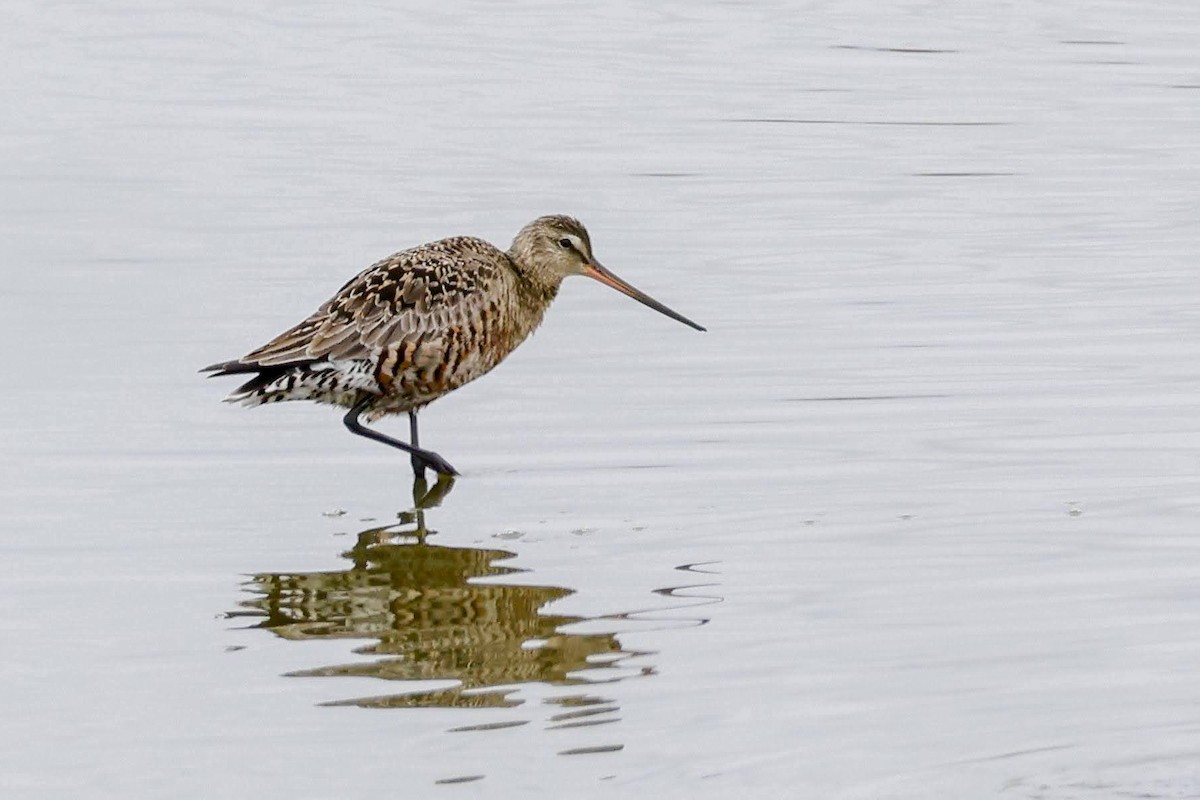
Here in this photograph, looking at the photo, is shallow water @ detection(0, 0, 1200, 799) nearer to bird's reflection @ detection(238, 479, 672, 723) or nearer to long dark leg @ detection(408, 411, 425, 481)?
bird's reflection @ detection(238, 479, 672, 723)

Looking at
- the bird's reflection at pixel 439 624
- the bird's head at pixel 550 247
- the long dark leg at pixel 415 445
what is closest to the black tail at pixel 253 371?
the long dark leg at pixel 415 445

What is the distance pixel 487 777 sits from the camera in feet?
17.6

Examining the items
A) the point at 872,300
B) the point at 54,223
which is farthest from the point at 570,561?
the point at 54,223

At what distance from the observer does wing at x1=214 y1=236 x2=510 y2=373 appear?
8.59 metres

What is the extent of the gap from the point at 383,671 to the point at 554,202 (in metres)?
7.29

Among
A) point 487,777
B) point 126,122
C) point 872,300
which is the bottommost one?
point 487,777

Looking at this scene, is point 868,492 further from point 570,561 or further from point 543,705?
point 543,705

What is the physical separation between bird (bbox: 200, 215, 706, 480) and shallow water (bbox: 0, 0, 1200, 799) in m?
0.24

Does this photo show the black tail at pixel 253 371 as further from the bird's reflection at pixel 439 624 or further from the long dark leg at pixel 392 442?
the bird's reflection at pixel 439 624

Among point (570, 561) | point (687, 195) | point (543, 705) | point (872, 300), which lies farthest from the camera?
point (687, 195)

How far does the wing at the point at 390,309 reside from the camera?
8586 millimetres

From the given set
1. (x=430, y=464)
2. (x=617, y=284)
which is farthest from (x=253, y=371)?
(x=617, y=284)

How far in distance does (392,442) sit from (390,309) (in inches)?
18.9

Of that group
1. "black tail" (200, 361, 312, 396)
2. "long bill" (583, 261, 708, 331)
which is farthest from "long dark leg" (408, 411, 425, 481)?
"long bill" (583, 261, 708, 331)
